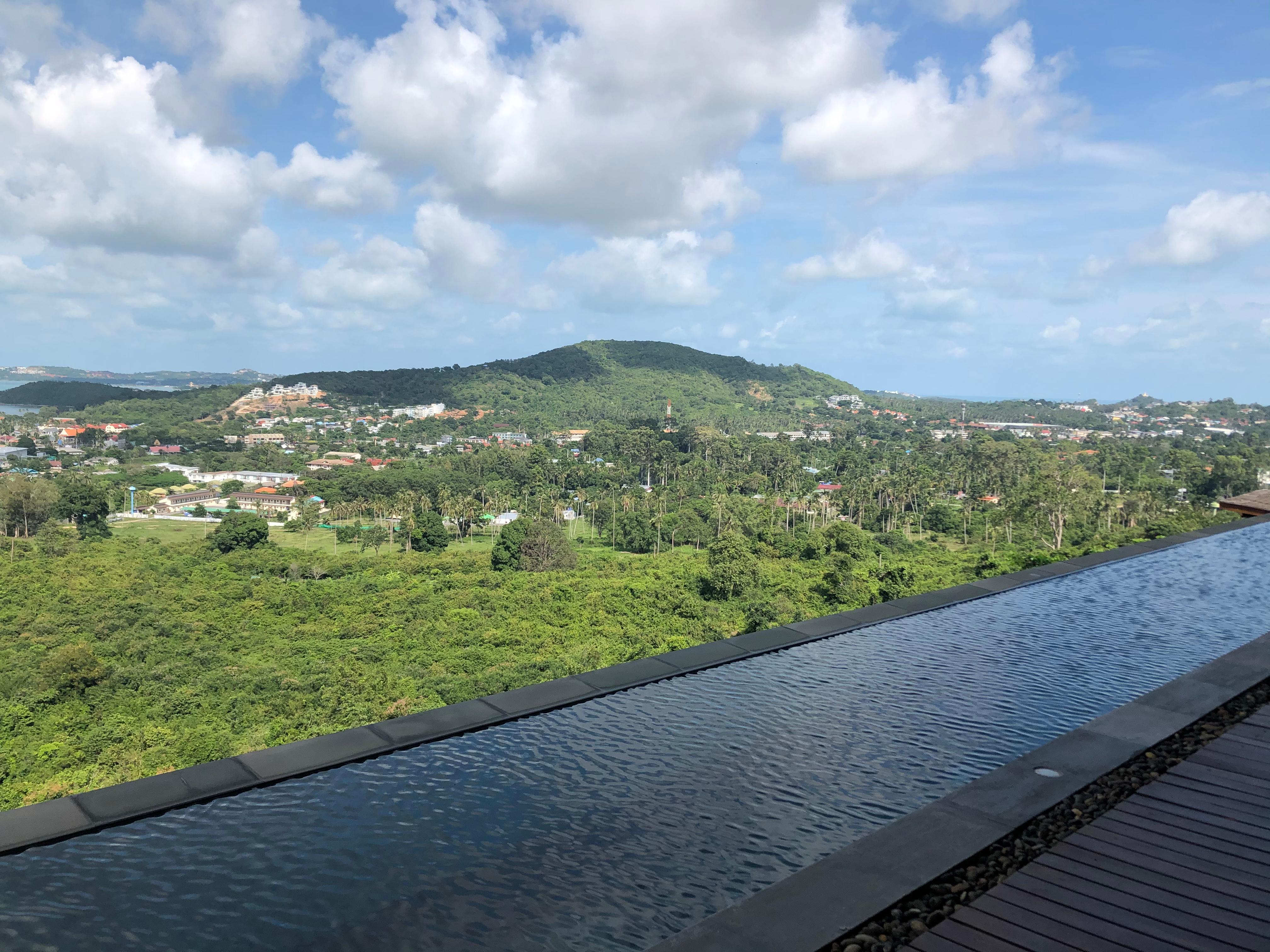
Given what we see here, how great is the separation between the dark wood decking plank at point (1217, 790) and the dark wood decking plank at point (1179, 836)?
351mm

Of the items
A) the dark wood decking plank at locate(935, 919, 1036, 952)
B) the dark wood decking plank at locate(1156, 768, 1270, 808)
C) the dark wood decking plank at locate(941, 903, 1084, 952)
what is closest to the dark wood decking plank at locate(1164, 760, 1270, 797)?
the dark wood decking plank at locate(1156, 768, 1270, 808)

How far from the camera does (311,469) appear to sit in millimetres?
55625

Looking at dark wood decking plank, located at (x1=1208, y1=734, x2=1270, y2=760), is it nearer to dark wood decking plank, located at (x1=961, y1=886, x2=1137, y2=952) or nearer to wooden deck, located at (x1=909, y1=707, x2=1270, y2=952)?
wooden deck, located at (x1=909, y1=707, x2=1270, y2=952)

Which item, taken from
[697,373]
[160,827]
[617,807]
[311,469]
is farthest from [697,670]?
[697,373]

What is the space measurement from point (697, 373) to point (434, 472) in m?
67.4

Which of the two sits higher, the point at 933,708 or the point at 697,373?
the point at 697,373

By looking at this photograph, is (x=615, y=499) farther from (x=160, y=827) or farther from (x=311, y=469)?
(x=160, y=827)

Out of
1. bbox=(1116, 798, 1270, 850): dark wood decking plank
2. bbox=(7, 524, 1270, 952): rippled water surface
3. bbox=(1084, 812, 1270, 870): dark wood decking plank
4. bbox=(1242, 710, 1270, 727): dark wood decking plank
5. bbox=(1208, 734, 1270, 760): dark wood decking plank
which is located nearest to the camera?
bbox=(7, 524, 1270, 952): rippled water surface

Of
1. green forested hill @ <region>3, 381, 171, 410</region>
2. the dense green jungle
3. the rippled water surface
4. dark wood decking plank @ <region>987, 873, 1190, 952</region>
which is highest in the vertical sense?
green forested hill @ <region>3, 381, 171, 410</region>

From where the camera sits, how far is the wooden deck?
6.54ft

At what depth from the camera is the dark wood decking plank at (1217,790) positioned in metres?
2.75

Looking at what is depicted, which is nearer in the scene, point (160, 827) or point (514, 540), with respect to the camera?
point (160, 827)

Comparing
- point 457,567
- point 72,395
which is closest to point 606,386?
point 72,395

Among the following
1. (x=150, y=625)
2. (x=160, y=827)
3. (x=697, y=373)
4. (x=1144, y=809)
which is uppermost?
(x=697, y=373)
